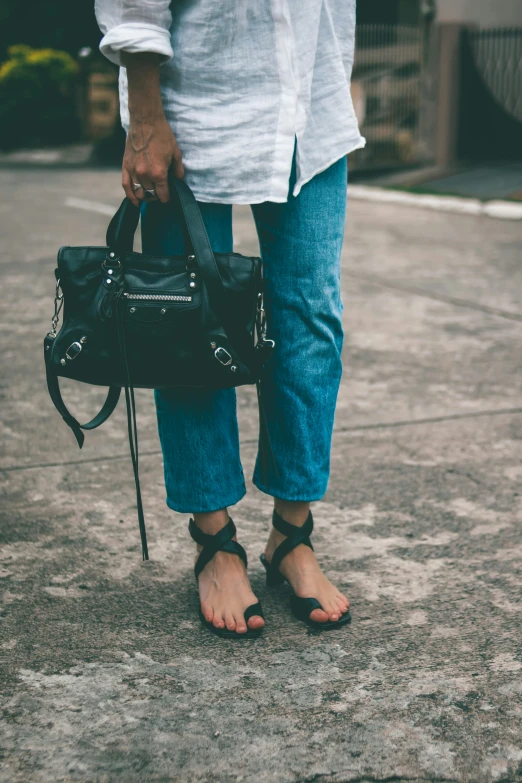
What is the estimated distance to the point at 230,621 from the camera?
1.77 metres

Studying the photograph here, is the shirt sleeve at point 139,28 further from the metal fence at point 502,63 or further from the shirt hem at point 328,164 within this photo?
the metal fence at point 502,63

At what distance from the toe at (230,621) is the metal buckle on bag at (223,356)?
0.47m

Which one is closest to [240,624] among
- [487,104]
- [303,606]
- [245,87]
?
[303,606]

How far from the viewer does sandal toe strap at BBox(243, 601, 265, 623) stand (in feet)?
5.88

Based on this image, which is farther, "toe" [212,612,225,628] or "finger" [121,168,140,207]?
"toe" [212,612,225,628]

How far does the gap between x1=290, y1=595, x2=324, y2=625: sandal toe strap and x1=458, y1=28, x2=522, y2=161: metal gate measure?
375 inches

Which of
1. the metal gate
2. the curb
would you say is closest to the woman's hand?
the curb

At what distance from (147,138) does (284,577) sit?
88 centimetres

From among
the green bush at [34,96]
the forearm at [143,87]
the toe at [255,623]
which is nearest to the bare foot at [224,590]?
the toe at [255,623]

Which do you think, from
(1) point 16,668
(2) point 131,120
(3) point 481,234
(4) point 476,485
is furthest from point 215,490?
(3) point 481,234

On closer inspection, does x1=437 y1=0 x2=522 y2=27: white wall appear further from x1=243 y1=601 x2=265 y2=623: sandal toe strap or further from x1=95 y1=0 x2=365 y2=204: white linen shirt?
x1=243 y1=601 x2=265 y2=623: sandal toe strap

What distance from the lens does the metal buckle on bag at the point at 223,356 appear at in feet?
5.39

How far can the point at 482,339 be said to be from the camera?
391 cm

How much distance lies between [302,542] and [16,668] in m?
0.59
